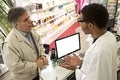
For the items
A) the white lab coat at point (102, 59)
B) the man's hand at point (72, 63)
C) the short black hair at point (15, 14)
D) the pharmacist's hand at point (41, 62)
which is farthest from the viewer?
the pharmacist's hand at point (41, 62)

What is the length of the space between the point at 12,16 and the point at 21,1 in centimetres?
182

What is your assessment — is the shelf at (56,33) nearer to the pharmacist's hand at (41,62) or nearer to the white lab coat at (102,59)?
the pharmacist's hand at (41,62)

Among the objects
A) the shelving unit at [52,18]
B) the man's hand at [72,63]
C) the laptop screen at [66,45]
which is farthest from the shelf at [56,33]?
the man's hand at [72,63]

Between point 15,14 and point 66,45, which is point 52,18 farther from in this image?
point 15,14

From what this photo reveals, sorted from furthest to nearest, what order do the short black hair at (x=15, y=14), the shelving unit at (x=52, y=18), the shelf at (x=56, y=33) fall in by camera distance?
the shelf at (x=56, y=33)
the shelving unit at (x=52, y=18)
the short black hair at (x=15, y=14)

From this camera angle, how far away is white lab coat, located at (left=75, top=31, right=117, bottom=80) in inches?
62.8

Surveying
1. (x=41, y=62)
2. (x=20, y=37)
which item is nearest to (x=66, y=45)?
(x=41, y=62)

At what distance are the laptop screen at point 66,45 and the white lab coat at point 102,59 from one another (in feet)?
3.30

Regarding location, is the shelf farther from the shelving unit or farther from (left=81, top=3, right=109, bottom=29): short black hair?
(left=81, top=3, right=109, bottom=29): short black hair

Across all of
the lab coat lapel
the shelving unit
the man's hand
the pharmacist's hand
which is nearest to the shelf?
the shelving unit

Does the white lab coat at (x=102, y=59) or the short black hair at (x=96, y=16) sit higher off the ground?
the short black hair at (x=96, y=16)

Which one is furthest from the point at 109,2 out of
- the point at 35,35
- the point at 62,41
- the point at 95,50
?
the point at 95,50

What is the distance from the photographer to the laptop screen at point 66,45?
8.89ft

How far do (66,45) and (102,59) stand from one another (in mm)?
1223
